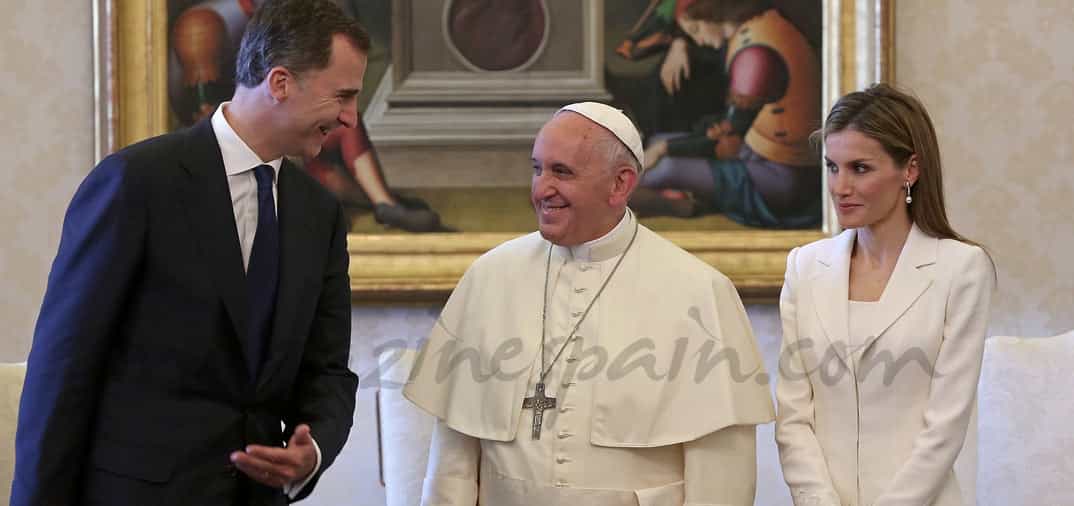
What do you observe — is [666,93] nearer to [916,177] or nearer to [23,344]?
[916,177]

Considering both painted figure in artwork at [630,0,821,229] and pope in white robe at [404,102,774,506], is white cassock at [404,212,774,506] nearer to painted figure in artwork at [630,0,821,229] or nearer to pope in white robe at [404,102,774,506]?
pope in white robe at [404,102,774,506]

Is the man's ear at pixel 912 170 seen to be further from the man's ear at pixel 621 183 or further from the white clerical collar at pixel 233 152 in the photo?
the white clerical collar at pixel 233 152

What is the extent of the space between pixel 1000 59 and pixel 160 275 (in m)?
3.37

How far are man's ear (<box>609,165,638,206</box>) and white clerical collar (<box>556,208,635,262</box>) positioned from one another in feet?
0.30

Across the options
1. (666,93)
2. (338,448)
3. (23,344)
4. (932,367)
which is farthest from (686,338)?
(23,344)

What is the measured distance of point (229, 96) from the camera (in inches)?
175

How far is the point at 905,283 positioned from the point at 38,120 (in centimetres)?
310

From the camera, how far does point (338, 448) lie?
272 cm

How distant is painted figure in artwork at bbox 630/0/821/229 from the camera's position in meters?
4.52

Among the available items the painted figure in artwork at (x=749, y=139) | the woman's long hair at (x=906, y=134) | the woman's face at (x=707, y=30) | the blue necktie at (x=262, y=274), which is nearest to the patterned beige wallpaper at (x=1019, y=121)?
the painted figure in artwork at (x=749, y=139)

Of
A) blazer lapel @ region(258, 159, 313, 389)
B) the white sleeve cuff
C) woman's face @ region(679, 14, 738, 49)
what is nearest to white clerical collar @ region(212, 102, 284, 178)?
blazer lapel @ region(258, 159, 313, 389)

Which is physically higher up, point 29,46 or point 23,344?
point 29,46

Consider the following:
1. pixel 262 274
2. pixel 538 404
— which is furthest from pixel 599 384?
pixel 262 274

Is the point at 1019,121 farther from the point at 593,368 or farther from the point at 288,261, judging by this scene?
the point at 288,261
